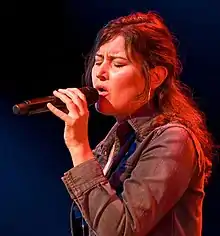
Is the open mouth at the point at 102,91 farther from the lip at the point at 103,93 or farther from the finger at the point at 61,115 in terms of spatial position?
the finger at the point at 61,115

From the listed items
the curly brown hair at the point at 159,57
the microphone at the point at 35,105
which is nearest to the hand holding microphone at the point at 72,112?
the microphone at the point at 35,105

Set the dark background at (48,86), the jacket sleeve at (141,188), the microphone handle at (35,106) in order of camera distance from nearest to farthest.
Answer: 1. the jacket sleeve at (141,188)
2. the microphone handle at (35,106)
3. the dark background at (48,86)

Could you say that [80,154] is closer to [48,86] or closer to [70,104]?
[70,104]

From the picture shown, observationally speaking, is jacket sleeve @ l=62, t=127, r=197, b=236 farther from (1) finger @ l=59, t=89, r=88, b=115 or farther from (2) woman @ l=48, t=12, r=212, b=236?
(1) finger @ l=59, t=89, r=88, b=115

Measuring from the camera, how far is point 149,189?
1113 mm

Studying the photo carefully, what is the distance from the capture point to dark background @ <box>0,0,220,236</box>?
2.31 metres

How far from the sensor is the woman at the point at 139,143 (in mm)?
1115

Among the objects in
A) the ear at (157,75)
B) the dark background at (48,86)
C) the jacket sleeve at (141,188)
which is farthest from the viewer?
the dark background at (48,86)

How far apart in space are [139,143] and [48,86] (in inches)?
50.9

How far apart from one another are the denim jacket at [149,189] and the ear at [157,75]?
0.43ft

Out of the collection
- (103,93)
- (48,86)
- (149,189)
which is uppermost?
(103,93)

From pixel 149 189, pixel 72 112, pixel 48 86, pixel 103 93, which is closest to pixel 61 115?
pixel 72 112

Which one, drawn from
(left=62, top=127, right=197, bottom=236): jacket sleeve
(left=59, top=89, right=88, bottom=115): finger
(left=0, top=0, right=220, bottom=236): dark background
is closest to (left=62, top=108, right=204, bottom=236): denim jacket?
(left=62, top=127, right=197, bottom=236): jacket sleeve

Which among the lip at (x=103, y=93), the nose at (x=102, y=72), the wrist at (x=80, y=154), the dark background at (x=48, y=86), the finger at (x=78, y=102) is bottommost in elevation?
the dark background at (x=48, y=86)
